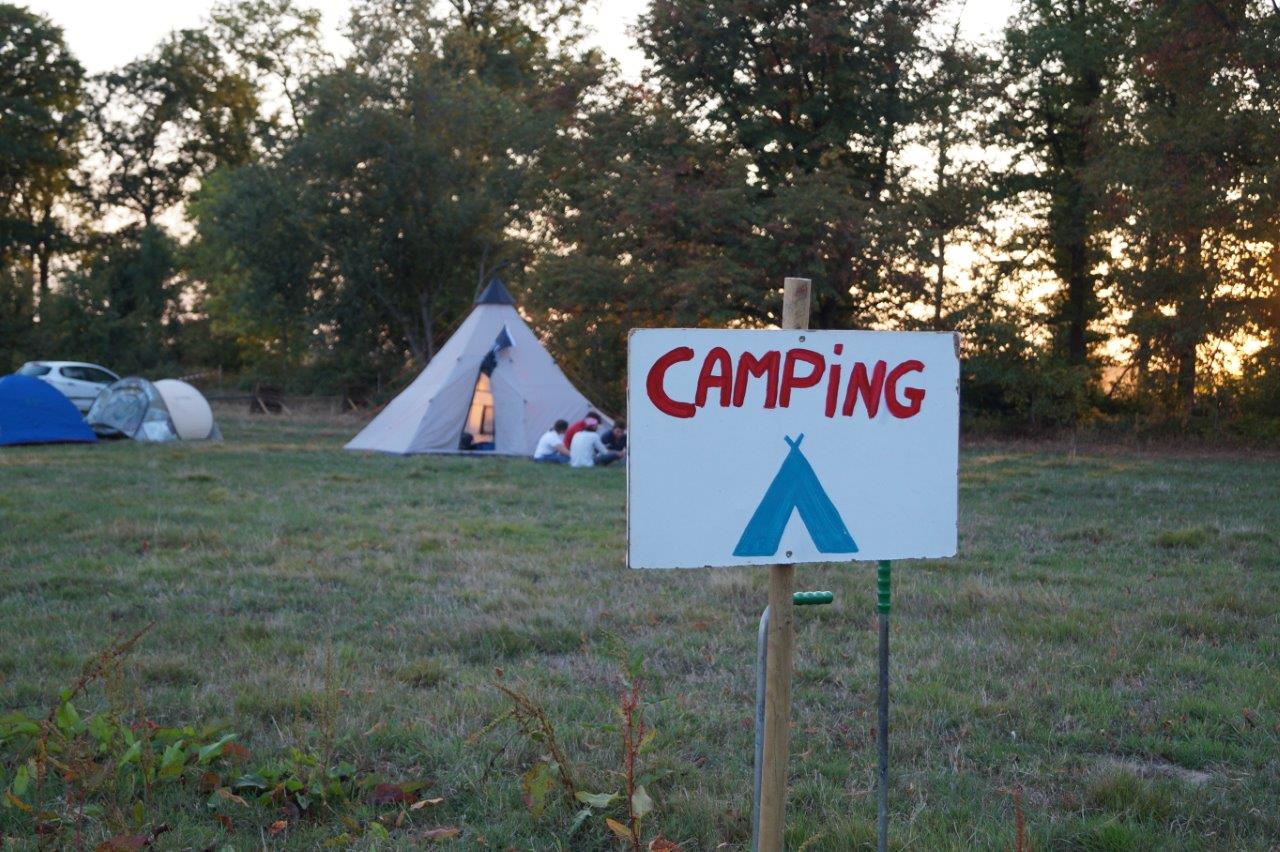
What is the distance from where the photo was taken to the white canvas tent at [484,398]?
1952 cm

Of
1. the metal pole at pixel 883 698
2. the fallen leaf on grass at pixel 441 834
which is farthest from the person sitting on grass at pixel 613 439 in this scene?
the metal pole at pixel 883 698

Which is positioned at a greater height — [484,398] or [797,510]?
[484,398]

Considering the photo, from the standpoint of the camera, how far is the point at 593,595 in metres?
7.07

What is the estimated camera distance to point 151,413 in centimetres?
2117

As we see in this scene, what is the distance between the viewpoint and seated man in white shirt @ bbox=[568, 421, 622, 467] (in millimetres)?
17344

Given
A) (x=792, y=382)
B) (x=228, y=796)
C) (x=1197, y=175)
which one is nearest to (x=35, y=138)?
(x=1197, y=175)

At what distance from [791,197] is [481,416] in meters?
6.83

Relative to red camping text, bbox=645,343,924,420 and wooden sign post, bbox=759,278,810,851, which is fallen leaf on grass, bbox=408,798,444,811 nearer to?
wooden sign post, bbox=759,278,810,851

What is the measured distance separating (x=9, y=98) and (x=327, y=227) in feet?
61.4

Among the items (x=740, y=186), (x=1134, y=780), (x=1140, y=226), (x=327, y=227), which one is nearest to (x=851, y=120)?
(x=740, y=186)

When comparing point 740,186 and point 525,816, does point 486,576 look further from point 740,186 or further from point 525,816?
point 740,186

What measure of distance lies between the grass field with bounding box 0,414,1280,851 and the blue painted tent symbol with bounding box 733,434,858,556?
919 millimetres

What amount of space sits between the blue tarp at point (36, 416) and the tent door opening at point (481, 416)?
20.8ft

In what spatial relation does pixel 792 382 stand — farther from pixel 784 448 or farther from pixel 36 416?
pixel 36 416
